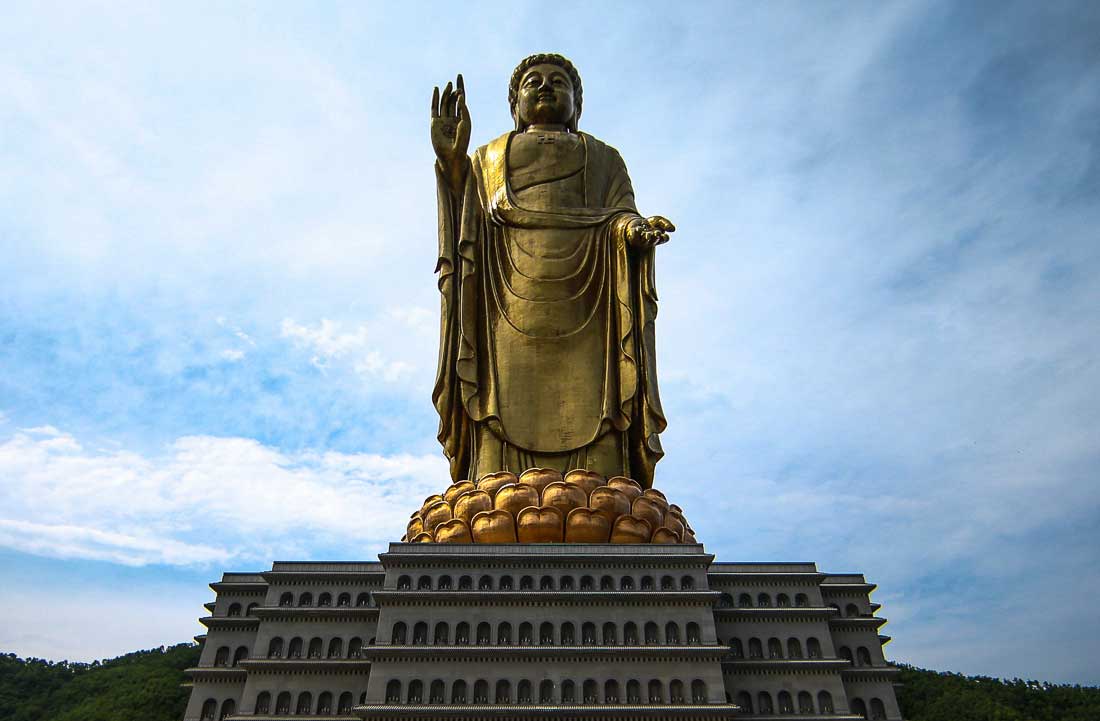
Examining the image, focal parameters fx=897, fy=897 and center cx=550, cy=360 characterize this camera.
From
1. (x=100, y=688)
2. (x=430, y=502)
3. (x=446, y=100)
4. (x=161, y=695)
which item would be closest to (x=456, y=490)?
(x=430, y=502)

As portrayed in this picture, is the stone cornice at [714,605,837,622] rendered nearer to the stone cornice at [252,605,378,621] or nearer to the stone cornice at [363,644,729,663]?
the stone cornice at [363,644,729,663]

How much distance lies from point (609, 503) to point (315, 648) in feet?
22.2

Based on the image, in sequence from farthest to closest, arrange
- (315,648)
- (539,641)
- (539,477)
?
(539,477) → (315,648) → (539,641)

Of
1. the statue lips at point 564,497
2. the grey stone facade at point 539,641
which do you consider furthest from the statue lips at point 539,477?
the grey stone facade at point 539,641

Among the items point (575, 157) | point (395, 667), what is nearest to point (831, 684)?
point (395, 667)

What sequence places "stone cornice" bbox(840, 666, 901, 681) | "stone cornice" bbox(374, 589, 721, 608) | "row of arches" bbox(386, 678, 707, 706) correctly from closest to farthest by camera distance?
"row of arches" bbox(386, 678, 707, 706) → "stone cornice" bbox(374, 589, 721, 608) → "stone cornice" bbox(840, 666, 901, 681)

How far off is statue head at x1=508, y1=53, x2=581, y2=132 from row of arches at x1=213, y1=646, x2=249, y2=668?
16012mm

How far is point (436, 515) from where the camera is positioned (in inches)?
787

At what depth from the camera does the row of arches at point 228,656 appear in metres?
18.9

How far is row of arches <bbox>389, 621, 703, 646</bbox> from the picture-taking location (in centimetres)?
1717

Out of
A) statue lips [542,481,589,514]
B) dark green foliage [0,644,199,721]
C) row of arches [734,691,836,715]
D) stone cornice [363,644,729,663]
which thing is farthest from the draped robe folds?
dark green foliage [0,644,199,721]

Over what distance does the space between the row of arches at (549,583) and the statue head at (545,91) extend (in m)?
13.8

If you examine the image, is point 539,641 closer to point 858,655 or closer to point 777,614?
point 777,614

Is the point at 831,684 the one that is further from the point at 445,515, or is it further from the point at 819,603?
the point at 445,515
